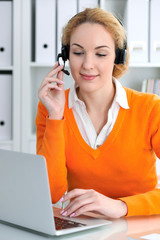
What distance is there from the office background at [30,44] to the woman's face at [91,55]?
3.46 ft

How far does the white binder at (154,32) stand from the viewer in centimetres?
246

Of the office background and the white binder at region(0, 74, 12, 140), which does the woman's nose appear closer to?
the office background

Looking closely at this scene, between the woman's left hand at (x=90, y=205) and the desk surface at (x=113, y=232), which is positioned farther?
the woman's left hand at (x=90, y=205)

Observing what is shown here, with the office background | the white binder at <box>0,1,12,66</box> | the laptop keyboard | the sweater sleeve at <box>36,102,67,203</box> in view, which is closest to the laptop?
the laptop keyboard

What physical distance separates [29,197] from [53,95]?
2.18ft

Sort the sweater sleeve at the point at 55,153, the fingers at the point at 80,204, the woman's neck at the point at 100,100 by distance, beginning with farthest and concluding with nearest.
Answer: the woman's neck at the point at 100,100 < the sweater sleeve at the point at 55,153 < the fingers at the point at 80,204

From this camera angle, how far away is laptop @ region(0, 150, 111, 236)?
880 mm

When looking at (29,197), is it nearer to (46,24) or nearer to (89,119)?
(89,119)

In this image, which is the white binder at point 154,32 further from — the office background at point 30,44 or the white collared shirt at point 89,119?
the white collared shirt at point 89,119

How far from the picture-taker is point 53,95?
1514 millimetres

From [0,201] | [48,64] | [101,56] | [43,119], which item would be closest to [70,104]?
[43,119]

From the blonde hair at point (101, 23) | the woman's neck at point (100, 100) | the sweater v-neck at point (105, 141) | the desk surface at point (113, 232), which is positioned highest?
the blonde hair at point (101, 23)

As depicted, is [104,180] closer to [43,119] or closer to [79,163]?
[79,163]

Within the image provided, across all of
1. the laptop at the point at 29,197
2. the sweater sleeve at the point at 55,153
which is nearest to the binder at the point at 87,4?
the sweater sleeve at the point at 55,153
